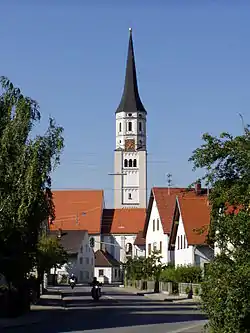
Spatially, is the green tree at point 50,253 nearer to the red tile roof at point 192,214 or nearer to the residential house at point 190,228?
the residential house at point 190,228

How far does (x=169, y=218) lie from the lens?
74.3m

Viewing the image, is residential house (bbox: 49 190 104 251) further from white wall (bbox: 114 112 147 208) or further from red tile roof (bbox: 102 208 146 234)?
white wall (bbox: 114 112 147 208)

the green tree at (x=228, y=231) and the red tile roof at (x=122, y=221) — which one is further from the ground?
the red tile roof at (x=122, y=221)

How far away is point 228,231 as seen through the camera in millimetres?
17969

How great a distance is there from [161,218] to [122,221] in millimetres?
57246

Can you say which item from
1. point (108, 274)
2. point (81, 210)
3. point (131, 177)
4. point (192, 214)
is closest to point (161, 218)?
point (192, 214)

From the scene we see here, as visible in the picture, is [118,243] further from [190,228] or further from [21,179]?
[21,179]

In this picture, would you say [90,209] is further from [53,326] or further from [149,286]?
[53,326]

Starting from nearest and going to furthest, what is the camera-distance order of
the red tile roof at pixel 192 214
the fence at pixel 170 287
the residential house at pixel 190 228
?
the fence at pixel 170 287 → the residential house at pixel 190 228 → the red tile roof at pixel 192 214

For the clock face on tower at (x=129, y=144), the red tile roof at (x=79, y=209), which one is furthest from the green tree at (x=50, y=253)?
the clock face on tower at (x=129, y=144)

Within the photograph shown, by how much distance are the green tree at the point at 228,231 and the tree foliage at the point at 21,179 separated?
49.0 ft

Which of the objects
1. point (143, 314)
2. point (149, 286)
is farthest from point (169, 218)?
point (143, 314)

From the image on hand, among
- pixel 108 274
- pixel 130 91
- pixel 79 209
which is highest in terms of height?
pixel 130 91

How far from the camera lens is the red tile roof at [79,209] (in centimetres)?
13000
